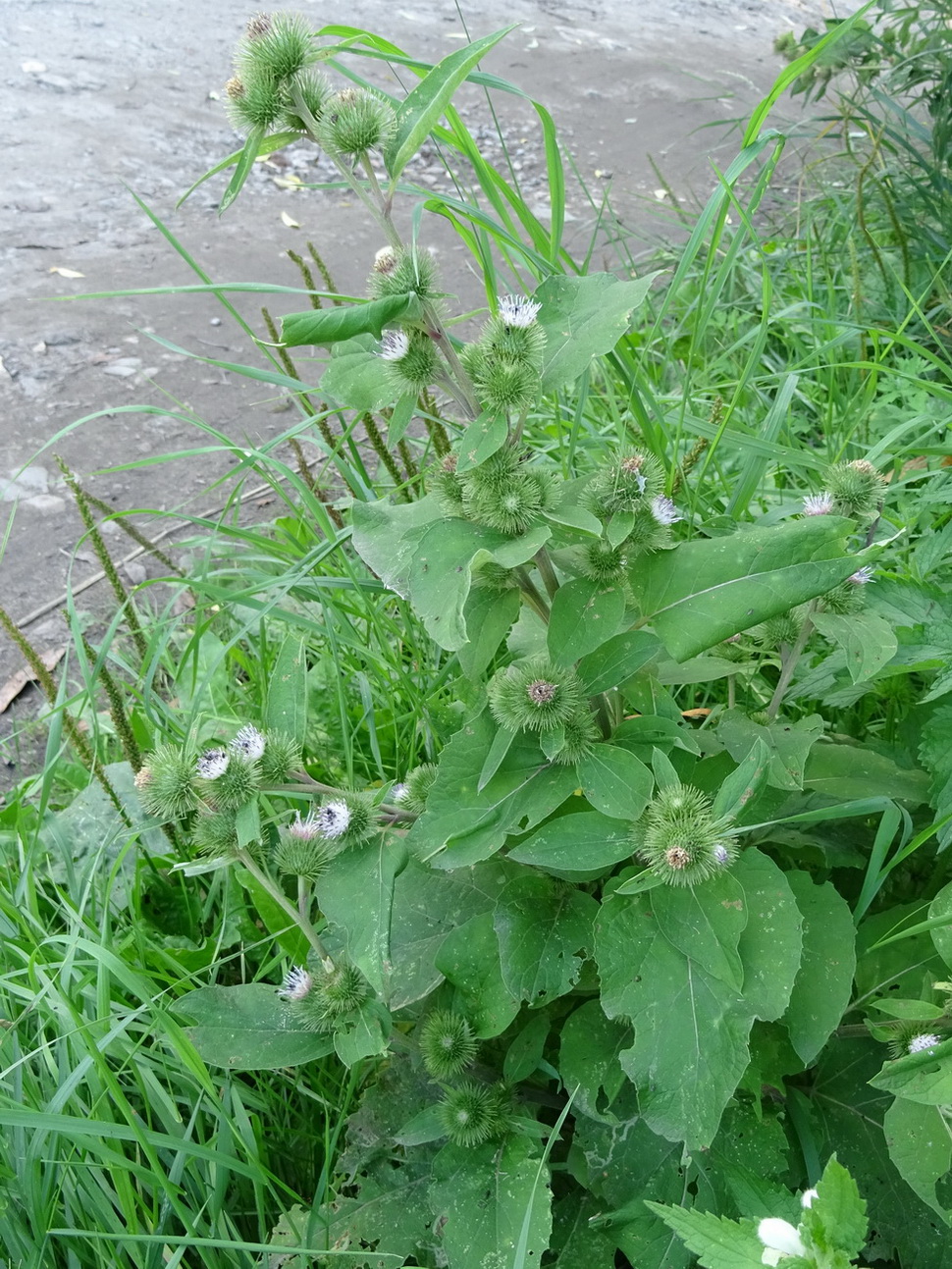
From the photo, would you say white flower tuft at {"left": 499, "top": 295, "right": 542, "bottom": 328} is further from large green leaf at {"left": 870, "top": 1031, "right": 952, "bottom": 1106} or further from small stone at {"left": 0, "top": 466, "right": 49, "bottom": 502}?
small stone at {"left": 0, "top": 466, "right": 49, "bottom": 502}

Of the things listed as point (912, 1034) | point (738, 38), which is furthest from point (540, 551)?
point (738, 38)

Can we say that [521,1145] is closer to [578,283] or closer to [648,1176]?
[648,1176]

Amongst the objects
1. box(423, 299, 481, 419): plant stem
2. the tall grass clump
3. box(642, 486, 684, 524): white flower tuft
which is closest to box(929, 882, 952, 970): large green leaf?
the tall grass clump

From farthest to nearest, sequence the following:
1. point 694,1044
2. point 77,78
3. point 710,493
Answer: point 77,78, point 710,493, point 694,1044

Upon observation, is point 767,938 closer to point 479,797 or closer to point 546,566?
point 479,797

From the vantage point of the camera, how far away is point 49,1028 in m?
1.85

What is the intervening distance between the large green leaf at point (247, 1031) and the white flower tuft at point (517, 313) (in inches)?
38.2

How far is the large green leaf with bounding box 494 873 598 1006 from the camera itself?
→ 1.36 metres

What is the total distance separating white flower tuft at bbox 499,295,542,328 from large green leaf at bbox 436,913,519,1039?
2.64 ft

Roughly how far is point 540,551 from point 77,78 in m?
6.19

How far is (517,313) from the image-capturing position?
1.25 m

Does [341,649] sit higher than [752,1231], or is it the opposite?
[752,1231]

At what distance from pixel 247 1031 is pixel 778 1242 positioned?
2.54 ft

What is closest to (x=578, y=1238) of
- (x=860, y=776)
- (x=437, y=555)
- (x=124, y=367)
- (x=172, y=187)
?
(x=860, y=776)
